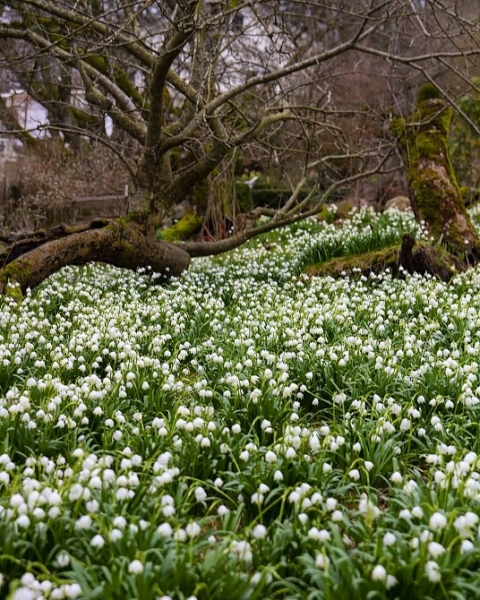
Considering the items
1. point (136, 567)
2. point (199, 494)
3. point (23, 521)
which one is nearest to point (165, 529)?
point (136, 567)

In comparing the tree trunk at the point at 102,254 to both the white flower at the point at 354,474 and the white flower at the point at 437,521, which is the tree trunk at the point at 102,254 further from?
the white flower at the point at 437,521

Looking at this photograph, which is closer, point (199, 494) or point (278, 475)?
point (199, 494)

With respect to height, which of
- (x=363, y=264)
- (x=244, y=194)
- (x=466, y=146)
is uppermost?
(x=466, y=146)

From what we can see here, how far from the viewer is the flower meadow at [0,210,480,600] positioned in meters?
2.24

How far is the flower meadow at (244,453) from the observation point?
7.36ft

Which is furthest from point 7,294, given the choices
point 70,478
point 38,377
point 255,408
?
point 70,478

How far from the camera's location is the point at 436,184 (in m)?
8.89

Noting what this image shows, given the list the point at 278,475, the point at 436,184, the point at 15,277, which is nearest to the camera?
the point at 278,475

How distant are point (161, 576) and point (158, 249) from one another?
237 inches

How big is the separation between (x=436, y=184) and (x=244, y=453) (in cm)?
702

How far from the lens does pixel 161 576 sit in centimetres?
219

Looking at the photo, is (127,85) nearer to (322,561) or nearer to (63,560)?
(63,560)

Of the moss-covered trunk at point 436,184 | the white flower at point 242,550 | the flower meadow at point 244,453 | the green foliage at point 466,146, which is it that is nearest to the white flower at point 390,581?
the flower meadow at point 244,453

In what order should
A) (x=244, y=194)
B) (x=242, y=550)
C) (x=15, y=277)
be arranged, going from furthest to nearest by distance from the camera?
(x=244, y=194) < (x=15, y=277) < (x=242, y=550)
